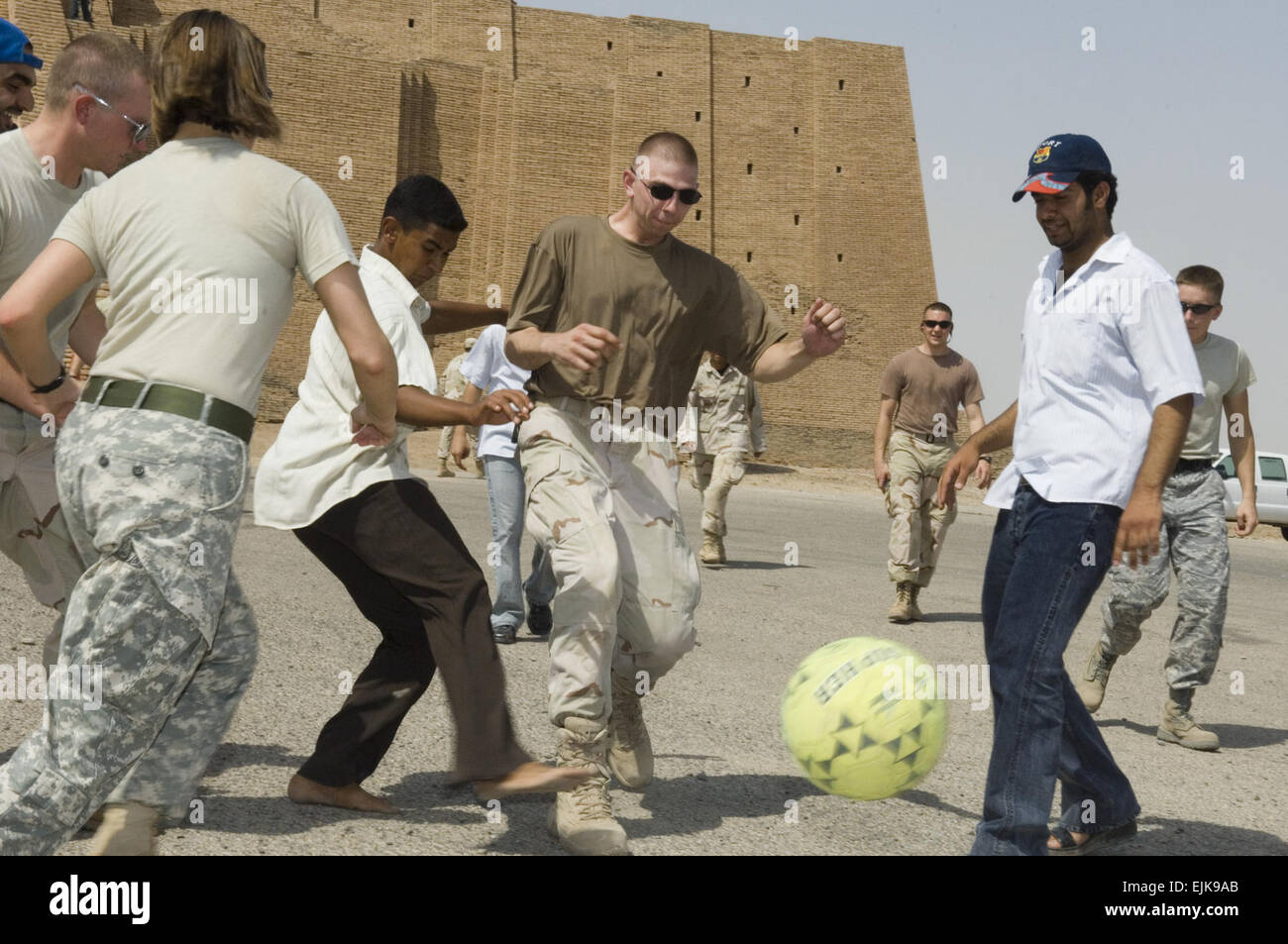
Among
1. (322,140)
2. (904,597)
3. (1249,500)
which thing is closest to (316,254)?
(1249,500)

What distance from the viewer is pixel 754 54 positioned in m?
50.3

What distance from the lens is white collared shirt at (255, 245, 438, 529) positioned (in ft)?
14.8

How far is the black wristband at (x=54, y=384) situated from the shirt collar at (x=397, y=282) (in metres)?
1.16

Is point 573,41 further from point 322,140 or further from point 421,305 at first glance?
point 421,305

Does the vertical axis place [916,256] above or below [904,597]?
above

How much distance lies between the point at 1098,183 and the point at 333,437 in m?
2.51

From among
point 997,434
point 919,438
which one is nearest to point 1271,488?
point 919,438

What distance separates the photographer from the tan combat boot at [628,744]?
17.1ft

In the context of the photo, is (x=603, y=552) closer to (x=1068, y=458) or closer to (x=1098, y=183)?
(x=1068, y=458)

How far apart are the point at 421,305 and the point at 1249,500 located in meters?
4.83

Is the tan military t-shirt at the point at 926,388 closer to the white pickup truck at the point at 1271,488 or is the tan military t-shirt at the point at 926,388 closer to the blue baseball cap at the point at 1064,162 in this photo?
the blue baseball cap at the point at 1064,162

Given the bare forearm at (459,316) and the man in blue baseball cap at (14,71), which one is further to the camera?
the bare forearm at (459,316)

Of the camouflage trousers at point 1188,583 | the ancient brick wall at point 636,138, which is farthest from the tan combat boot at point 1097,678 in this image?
the ancient brick wall at point 636,138

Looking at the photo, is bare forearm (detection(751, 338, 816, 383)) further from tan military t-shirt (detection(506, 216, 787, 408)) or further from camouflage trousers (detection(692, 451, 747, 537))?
camouflage trousers (detection(692, 451, 747, 537))
